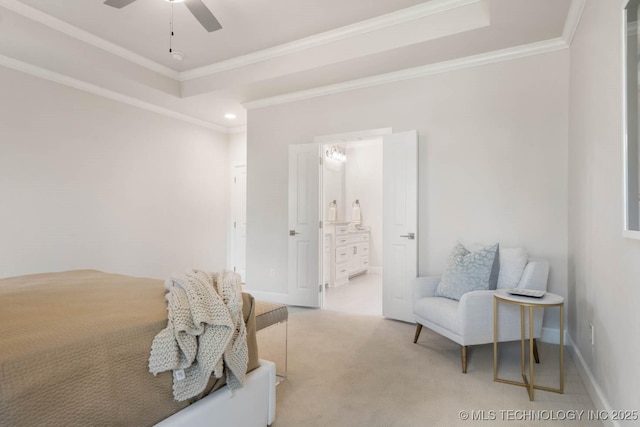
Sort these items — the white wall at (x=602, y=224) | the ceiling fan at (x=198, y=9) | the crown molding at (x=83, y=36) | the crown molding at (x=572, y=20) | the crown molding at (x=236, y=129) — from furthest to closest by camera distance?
the crown molding at (x=236, y=129)
the crown molding at (x=83, y=36)
the crown molding at (x=572, y=20)
the ceiling fan at (x=198, y=9)
the white wall at (x=602, y=224)

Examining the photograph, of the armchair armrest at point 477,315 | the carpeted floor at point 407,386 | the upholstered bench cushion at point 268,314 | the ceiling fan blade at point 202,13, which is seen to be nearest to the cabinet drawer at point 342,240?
the carpeted floor at point 407,386

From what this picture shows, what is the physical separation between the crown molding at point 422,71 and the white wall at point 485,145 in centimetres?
5

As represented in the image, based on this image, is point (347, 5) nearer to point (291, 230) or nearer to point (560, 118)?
point (560, 118)

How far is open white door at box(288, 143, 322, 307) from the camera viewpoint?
4336mm

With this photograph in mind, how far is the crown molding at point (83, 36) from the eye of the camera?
2.99 m

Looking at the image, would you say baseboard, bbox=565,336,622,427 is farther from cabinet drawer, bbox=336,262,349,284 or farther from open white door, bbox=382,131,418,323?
cabinet drawer, bbox=336,262,349,284

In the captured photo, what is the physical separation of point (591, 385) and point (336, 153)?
5660mm

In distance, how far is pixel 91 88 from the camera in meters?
4.17

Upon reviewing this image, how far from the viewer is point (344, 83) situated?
161 inches

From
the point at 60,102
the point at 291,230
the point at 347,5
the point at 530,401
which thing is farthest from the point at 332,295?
the point at 60,102

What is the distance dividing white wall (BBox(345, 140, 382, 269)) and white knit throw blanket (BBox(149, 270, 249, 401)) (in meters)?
5.94

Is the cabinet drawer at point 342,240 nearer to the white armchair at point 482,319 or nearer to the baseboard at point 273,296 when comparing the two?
the baseboard at point 273,296

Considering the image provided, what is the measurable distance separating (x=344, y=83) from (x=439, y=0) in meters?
1.36

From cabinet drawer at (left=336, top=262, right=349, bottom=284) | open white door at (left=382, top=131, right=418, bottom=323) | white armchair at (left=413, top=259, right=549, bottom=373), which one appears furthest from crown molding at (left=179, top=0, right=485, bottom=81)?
cabinet drawer at (left=336, top=262, right=349, bottom=284)
